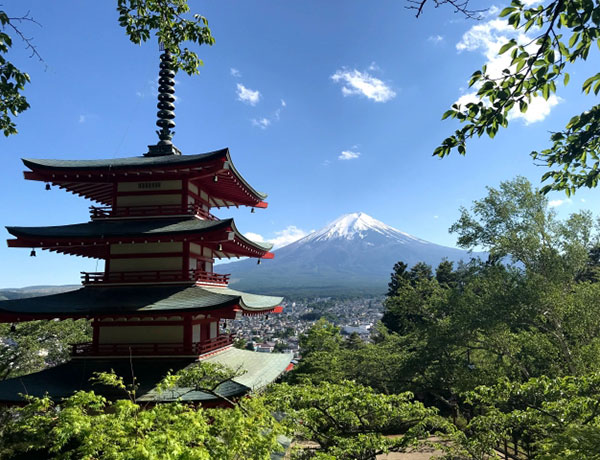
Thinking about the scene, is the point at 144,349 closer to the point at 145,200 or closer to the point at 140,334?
the point at 140,334

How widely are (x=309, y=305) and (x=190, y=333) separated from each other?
179451 millimetres

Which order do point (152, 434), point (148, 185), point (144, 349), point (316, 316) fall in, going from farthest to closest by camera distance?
point (316, 316) → point (148, 185) → point (144, 349) → point (152, 434)

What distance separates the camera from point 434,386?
19.7m

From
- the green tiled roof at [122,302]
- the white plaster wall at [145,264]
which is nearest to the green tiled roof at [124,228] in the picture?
the white plaster wall at [145,264]

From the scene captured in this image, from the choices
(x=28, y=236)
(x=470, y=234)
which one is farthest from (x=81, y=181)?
(x=470, y=234)

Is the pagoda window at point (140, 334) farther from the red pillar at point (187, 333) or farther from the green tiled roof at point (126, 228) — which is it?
the green tiled roof at point (126, 228)

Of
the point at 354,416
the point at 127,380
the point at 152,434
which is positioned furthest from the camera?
the point at 127,380

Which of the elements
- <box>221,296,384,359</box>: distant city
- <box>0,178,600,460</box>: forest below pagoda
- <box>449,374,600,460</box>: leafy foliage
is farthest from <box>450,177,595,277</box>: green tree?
<box>221,296,384,359</box>: distant city

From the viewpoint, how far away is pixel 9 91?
4.89 m

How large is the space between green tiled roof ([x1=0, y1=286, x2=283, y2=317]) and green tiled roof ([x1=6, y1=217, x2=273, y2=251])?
170cm

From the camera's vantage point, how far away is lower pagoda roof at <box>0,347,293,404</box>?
27.0 ft

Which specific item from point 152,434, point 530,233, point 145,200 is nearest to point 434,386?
point 530,233

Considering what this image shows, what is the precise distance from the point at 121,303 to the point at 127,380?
6.58 feet

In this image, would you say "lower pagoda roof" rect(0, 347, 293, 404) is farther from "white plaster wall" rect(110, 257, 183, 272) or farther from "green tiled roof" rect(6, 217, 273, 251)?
"green tiled roof" rect(6, 217, 273, 251)
